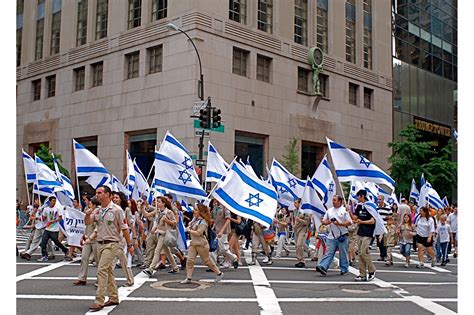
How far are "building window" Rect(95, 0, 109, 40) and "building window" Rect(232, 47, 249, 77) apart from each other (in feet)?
30.8

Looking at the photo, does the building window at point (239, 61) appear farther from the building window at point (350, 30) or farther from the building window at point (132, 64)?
the building window at point (350, 30)

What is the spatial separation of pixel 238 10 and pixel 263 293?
2561 cm

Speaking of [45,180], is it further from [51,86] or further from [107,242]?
[51,86]

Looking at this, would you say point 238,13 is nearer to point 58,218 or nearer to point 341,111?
point 341,111

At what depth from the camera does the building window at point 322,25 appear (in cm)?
3819

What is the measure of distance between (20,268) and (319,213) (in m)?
7.37

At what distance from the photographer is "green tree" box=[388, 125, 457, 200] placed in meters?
40.6

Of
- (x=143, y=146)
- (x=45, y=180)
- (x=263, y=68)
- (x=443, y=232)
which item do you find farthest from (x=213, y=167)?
(x=263, y=68)

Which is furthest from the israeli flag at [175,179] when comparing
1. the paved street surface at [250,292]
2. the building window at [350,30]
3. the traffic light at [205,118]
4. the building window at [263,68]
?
the building window at [350,30]

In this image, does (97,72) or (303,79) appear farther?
(303,79)

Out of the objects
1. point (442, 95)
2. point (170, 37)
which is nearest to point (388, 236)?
point (170, 37)

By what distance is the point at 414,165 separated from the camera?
40.6m

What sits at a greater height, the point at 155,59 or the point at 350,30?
the point at 350,30

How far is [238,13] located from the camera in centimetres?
3269
